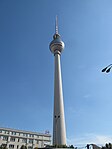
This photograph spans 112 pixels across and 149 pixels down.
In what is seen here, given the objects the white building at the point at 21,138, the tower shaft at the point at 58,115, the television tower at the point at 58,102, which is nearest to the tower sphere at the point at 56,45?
the television tower at the point at 58,102

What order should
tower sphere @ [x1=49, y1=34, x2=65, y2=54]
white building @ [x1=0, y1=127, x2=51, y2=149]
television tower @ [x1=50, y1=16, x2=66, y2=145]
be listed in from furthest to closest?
white building @ [x1=0, y1=127, x2=51, y2=149] < tower sphere @ [x1=49, y1=34, x2=65, y2=54] < television tower @ [x1=50, y1=16, x2=66, y2=145]

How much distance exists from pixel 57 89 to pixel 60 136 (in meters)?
16.1

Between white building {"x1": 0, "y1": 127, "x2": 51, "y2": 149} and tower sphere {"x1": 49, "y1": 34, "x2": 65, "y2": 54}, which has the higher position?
tower sphere {"x1": 49, "y1": 34, "x2": 65, "y2": 54}

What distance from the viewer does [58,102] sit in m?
58.1

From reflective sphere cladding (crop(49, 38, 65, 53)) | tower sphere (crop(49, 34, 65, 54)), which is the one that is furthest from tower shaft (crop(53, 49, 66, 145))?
reflective sphere cladding (crop(49, 38, 65, 53))

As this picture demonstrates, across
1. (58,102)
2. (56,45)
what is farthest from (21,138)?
(56,45)

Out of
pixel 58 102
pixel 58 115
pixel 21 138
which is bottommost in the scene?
pixel 21 138

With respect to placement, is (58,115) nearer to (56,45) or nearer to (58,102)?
(58,102)

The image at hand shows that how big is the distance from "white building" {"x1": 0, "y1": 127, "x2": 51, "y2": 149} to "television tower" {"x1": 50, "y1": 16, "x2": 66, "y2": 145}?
28.8m

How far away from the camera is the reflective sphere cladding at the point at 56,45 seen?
238ft

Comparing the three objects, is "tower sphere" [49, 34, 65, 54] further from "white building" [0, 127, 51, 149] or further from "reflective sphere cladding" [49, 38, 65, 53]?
"white building" [0, 127, 51, 149]

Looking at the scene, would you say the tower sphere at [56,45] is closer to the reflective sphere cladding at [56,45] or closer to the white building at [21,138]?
the reflective sphere cladding at [56,45]

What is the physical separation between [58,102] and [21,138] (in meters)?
30.9

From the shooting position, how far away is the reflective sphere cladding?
238 ft
